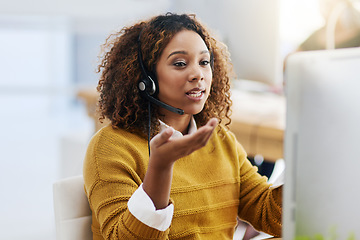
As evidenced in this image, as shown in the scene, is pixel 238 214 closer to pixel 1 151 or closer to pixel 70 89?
pixel 1 151

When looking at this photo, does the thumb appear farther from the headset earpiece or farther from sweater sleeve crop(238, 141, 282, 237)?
sweater sleeve crop(238, 141, 282, 237)

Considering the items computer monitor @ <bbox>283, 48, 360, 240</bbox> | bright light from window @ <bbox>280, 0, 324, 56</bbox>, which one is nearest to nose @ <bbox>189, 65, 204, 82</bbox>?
computer monitor @ <bbox>283, 48, 360, 240</bbox>

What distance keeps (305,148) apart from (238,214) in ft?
2.19

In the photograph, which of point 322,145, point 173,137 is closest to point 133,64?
point 173,137

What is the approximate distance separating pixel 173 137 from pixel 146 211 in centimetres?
31

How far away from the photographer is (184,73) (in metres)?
1.15

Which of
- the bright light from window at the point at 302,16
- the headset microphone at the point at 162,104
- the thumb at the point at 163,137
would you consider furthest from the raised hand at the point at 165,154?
the bright light from window at the point at 302,16

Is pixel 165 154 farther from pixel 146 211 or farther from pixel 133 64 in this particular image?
pixel 133 64

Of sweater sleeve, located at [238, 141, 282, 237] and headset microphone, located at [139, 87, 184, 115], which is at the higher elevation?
headset microphone, located at [139, 87, 184, 115]

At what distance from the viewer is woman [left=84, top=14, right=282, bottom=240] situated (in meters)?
1.08

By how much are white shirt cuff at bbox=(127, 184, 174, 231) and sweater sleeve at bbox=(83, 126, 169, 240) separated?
0.03 ft

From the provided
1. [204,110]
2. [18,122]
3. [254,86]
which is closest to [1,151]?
[18,122]

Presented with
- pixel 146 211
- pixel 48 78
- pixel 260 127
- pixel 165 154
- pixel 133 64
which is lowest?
pixel 48 78

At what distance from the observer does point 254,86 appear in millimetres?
2834
